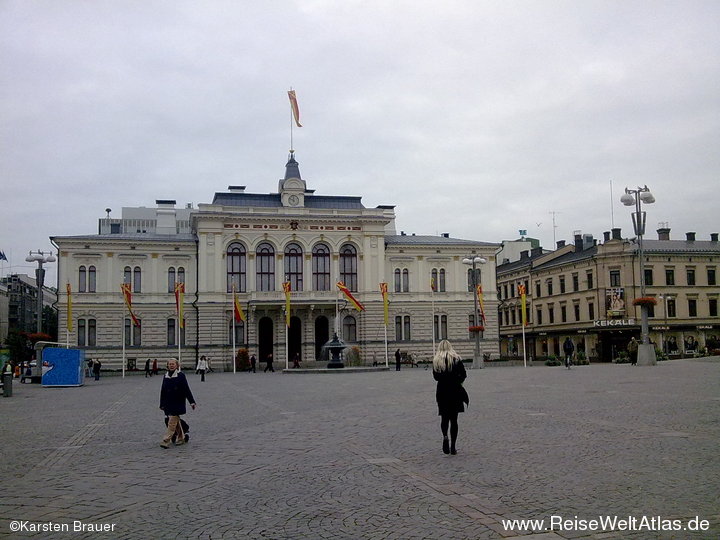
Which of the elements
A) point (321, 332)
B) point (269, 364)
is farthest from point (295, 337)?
point (269, 364)

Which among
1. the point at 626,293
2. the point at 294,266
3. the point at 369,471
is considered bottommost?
the point at 369,471

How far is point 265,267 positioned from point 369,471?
59295 millimetres

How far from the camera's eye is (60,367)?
39.9m

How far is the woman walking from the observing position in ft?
39.6

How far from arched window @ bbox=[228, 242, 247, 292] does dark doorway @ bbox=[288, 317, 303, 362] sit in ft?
19.3

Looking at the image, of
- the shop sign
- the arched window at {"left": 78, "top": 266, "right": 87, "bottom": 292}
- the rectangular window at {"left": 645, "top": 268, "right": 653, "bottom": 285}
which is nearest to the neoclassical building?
the arched window at {"left": 78, "top": 266, "right": 87, "bottom": 292}

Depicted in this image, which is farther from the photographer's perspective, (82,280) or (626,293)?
(626,293)

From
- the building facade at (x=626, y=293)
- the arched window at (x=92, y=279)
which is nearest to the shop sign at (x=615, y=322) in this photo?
the building facade at (x=626, y=293)

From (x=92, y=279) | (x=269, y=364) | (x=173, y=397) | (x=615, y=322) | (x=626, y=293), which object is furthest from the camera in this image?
(x=626, y=293)

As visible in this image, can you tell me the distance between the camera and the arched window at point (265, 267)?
68.9 meters

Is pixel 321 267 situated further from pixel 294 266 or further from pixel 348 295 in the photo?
pixel 348 295

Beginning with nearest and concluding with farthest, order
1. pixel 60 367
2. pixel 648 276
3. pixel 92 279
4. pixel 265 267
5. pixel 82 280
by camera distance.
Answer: pixel 60 367
pixel 82 280
pixel 92 279
pixel 265 267
pixel 648 276

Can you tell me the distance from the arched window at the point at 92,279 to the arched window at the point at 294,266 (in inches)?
716

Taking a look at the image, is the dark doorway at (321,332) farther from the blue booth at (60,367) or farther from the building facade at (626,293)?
the blue booth at (60,367)
